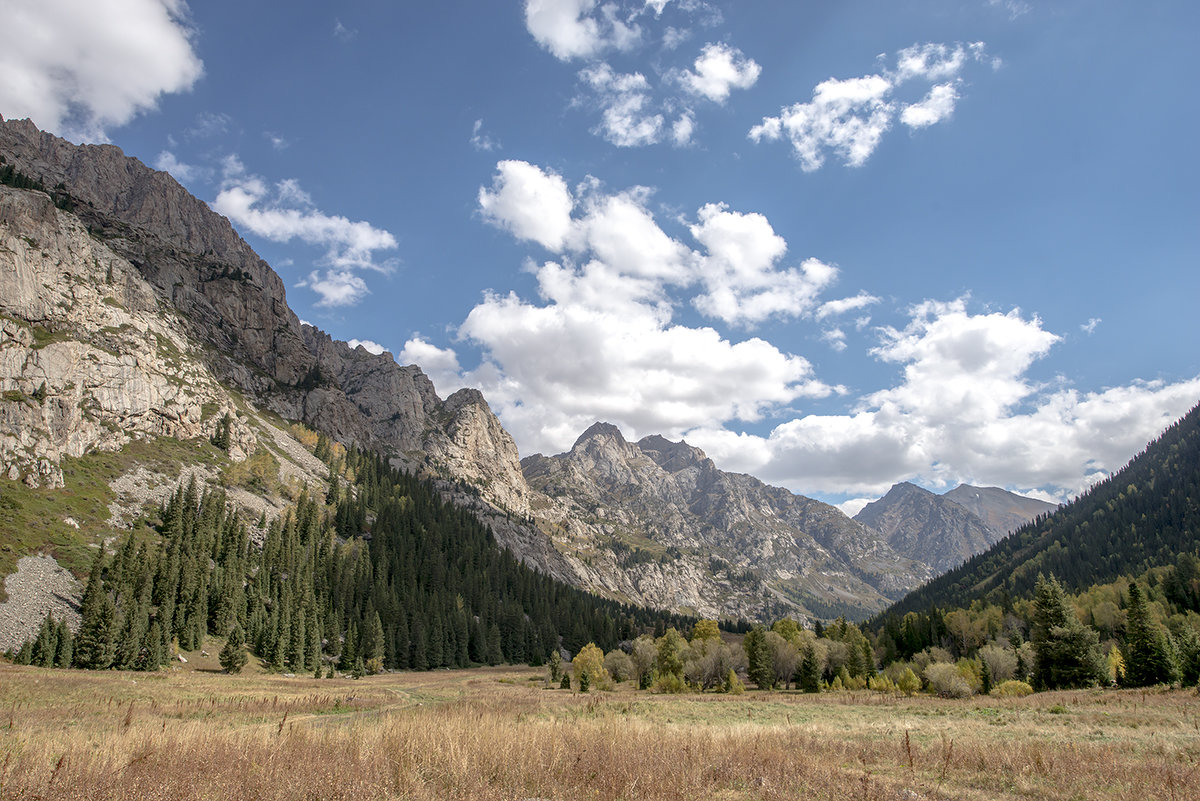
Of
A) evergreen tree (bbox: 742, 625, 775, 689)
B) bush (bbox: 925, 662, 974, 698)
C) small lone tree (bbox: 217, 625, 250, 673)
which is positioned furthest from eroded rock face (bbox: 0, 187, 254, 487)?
bush (bbox: 925, 662, 974, 698)

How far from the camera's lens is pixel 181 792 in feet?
30.2

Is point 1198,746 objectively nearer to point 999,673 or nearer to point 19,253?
point 999,673

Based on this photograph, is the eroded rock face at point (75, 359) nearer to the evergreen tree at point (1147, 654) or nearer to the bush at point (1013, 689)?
the bush at point (1013, 689)

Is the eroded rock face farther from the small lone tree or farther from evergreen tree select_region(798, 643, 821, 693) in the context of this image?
evergreen tree select_region(798, 643, 821, 693)

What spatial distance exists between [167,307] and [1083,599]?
276341mm

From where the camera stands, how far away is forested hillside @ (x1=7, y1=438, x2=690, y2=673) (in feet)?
233

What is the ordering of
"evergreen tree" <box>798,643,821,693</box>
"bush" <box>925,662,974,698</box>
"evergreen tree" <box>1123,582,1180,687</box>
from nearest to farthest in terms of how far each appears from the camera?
"evergreen tree" <box>1123,582,1180,687</box> → "bush" <box>925,662,974,698</box> → "evergreen tree" <box>798,643,821,693</box>

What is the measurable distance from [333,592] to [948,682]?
11041 centimetres

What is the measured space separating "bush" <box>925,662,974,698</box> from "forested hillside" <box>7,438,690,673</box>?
81.7m

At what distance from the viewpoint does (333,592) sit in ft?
379

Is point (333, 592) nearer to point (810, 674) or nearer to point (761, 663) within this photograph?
point (761, 663)

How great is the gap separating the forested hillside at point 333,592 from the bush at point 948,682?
81.7m

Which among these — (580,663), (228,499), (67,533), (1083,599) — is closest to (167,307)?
(228,499)

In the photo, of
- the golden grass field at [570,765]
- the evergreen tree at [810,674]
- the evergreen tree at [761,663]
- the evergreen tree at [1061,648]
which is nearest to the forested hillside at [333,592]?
the evergreen tree at [761,663]
